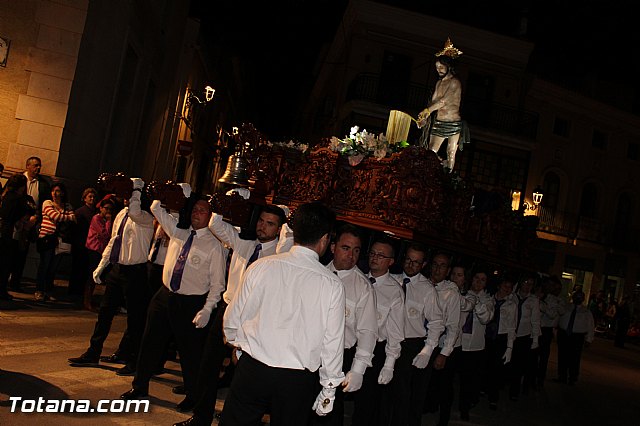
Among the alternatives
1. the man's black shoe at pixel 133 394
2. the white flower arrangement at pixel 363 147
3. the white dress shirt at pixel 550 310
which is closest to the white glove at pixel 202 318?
the man's black shoe at pixel 133 394

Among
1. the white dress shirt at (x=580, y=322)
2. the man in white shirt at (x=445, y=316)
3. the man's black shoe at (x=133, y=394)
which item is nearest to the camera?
the man's black shoe at (x=133, y=394)

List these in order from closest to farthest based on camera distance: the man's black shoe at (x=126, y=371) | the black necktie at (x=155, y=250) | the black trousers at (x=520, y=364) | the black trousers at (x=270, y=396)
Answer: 1. the black trousers at (x=270, y=396)
2. the man's black shoe at (x=126, y=371)
3. the black necktie at (x=155, y=250)
4. the black trousers at (x=520, y=364)

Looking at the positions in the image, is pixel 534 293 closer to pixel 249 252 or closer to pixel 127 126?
pixel 249 252

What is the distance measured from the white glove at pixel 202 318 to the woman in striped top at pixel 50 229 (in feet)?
18.8

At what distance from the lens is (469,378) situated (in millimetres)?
9562

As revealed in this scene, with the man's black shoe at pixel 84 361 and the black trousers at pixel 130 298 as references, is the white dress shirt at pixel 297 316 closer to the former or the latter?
the man's black shoe at pixel 84 361

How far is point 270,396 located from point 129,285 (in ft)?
15.0

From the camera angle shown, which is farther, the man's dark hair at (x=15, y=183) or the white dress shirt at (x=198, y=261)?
the man's dark hair at (x=15, y=183)

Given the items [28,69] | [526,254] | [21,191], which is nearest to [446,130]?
[526,254]

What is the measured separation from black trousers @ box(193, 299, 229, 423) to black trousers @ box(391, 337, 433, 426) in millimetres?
1931

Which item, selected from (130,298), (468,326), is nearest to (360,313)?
(130,298)

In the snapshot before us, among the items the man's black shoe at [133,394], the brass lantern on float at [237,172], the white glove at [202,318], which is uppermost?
the brass lantern on float at [237,172]

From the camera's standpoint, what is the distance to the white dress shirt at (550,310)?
14.4m

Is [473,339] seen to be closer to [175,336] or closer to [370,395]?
[370,395]
